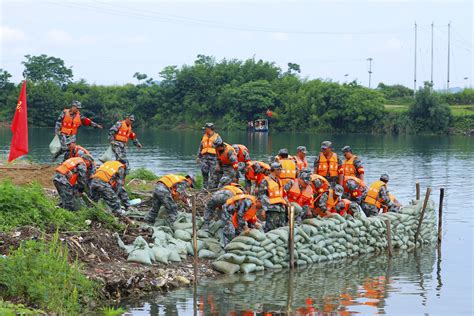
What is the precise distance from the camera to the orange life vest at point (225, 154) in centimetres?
2111

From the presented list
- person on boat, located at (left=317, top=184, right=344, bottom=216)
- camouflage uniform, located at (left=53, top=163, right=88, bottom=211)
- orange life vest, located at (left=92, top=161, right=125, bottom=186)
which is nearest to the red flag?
camouflage uniform, located at (left=53, top=163, right=88, bottom=211)

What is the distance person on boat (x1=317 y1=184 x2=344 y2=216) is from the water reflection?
1.32m

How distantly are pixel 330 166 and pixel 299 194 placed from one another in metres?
3.18

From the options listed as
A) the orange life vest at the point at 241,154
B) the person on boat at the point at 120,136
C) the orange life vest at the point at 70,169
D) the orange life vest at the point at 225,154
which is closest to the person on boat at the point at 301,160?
the orange life vest at the point at 241,154

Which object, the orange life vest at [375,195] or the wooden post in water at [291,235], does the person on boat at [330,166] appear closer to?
the orange life vest at [375,195]

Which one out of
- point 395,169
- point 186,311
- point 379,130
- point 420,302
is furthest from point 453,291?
point 379,130

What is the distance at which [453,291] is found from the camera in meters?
18.0

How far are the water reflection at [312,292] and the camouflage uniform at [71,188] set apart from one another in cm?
361

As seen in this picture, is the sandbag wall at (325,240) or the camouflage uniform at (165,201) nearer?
the sandbag wall at (325,240)

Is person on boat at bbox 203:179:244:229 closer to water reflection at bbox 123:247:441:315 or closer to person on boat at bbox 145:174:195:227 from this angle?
person on boat at bbox 145:174:195:227

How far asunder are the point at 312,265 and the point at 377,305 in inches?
117

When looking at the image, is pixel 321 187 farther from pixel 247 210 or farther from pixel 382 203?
pixel 247 210

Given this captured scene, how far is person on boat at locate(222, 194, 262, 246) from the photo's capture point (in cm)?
1725

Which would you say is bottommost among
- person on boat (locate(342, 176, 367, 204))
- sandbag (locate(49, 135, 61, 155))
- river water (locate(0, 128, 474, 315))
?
river water (locate(0, 128, 474, 315))
